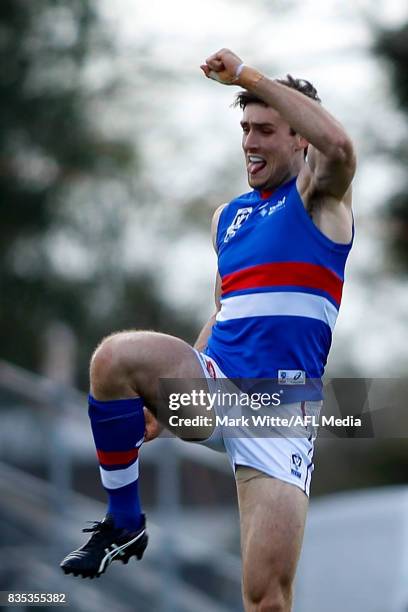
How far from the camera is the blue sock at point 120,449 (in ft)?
21.2

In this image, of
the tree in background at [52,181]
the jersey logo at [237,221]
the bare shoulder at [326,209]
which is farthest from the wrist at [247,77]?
the tree in background at [52,181]

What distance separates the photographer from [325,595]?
1165 centimetres

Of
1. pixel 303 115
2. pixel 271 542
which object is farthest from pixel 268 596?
pixel 303 115

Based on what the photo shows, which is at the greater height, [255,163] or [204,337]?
[255,163]

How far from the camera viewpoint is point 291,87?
666 cm

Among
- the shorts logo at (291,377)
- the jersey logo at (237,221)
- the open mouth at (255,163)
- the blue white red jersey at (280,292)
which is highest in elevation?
the open mouth at (255,163)

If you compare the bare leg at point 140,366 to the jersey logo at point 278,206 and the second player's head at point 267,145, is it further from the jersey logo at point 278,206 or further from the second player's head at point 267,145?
the second player's head at point 267,145

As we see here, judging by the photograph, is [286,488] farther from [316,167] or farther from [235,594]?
[235,594]

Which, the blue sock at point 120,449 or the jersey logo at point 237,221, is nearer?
the blue sock at point 120,449

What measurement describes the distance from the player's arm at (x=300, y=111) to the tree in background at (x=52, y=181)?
15587 millimetres

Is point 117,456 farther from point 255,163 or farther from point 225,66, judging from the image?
point 225,66

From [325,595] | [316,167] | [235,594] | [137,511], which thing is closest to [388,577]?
[325,595]

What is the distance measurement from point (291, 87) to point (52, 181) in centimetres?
1557

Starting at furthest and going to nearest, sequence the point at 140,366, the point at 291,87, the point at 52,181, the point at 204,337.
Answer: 1. the point at 52,181
2. the point at 204,337
3. the point at 291,87
4. the point at 140,366
